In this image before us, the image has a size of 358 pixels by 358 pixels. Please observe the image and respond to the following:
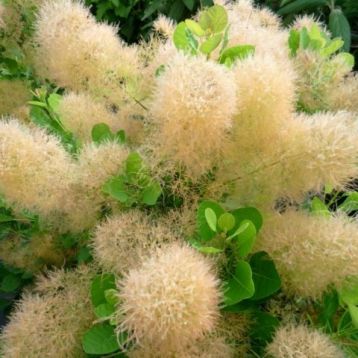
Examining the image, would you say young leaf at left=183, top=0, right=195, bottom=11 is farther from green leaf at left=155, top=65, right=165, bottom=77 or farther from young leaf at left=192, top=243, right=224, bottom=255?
young leaf at left=192, top=243, right=224, bottom=255

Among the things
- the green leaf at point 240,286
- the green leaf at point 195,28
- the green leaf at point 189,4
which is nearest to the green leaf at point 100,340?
the green leaf at point 240,286

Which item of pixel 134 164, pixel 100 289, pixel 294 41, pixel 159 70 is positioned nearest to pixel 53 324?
pixel 100 289

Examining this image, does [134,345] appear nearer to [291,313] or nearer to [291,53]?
[291,313]

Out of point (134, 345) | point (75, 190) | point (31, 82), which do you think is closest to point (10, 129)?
point (75, 190)

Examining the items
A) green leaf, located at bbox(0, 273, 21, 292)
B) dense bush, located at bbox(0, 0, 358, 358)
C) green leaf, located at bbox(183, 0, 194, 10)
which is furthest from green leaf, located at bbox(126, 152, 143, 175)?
green leaf, located at bbox(183, 0, 194, 10)

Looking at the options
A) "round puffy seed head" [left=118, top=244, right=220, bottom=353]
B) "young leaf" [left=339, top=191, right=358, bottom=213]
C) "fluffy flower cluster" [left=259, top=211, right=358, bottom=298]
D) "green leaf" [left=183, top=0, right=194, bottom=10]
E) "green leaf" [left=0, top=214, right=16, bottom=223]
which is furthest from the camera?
"green leaf" [left=183, top=0, right=194, bottom=10]

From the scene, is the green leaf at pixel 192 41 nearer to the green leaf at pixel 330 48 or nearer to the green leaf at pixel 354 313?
the green leaf at pixel 330 48

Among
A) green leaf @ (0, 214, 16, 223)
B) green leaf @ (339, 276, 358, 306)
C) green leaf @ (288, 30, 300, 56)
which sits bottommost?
green leaf @ (0, 214, 16, 223)
